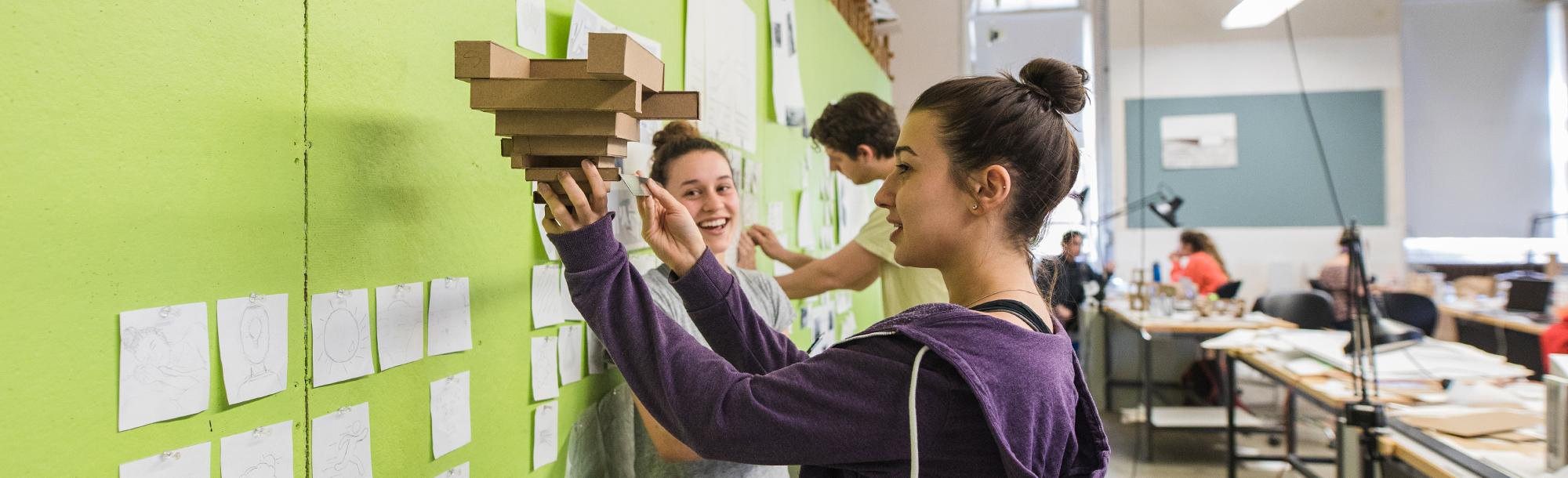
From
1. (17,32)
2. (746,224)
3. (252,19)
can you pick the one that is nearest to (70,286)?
(17,32)

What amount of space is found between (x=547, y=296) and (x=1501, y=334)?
6.56m

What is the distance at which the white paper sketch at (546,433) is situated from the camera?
1.54 meters

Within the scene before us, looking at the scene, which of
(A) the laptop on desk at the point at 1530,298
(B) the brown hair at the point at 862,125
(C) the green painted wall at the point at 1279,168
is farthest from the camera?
(C) the green painted wall at the point at 1279,168

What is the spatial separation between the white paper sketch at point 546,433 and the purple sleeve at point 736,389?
596 millimetres

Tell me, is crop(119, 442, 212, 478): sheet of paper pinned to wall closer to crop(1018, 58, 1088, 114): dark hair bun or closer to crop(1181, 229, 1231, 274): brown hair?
crop(1018, 58, 1088, 114): dark hair bun

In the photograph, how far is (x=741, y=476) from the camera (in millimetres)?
1708

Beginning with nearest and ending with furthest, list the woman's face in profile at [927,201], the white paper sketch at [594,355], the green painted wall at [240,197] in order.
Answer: the green painted wall at [240,197] → the woman's face in profile at [927,201] → the white paper sketch at [594,355]

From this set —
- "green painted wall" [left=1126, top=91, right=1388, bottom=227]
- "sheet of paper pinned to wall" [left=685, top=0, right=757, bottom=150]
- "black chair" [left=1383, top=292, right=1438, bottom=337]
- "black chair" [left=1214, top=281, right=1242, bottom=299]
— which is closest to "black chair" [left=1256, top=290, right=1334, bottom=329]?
"black chair" [left=1383, top=292, right=1438, bottom=337]

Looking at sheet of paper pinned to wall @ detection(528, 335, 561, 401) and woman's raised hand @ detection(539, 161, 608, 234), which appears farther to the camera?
sheet of paper pinned to wall @ detection(528, 335, 561, 401)

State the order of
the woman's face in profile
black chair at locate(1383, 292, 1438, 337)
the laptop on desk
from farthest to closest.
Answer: black chair at locate(1383, 292, 1438, 337)
the laptop on desk
the woman's face in profile

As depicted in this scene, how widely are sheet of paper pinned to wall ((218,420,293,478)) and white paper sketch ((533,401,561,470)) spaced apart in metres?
0.56

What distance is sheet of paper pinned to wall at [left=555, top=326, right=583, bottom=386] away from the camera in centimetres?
163

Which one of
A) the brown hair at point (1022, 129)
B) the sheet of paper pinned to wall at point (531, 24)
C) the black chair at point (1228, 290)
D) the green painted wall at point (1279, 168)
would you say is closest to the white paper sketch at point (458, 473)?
the sheet of paper pinned to wall at point (531, 24)

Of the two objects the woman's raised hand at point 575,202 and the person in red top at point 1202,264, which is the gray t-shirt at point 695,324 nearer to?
the woman's raised hand at point 575,202
